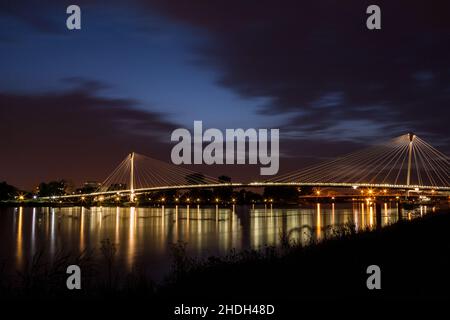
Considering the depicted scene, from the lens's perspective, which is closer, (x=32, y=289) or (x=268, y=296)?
(x=268, y=296)

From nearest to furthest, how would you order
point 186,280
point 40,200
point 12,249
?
point 186,280
point 12,249
point 40,200

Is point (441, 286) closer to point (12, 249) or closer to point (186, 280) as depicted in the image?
point (186, 280)

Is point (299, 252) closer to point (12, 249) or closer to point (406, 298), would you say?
point (406, 298)

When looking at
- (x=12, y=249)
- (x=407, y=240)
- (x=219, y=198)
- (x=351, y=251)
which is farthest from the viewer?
(x=219, y=198)

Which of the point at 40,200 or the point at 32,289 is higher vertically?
the point at 40,200

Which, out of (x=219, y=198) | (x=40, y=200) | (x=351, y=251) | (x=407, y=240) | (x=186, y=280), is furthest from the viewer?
(x=219, y=198)

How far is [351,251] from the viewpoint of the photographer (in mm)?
10445

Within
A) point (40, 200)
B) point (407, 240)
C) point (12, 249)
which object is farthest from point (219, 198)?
point (407, 240)

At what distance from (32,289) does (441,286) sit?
613cm

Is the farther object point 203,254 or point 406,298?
point 203,254

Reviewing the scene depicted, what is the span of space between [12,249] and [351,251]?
19.0 meters

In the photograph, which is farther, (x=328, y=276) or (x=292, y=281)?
(x=328, y=276)
